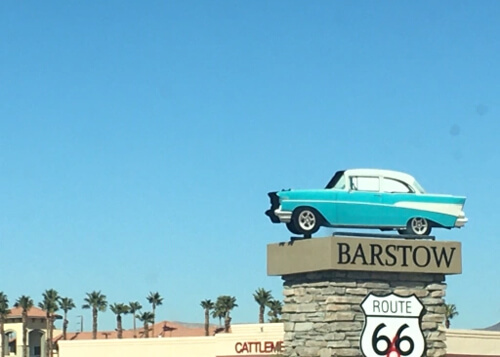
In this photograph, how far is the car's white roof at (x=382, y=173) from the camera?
37312 millimetres

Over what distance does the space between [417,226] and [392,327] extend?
3.46 metres

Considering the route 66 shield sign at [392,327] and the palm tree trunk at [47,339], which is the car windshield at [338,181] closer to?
the route 66 shield sign at [392,327]

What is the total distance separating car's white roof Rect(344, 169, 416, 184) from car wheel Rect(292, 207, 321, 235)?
69.4 inches

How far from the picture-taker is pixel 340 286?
3581 centimetres

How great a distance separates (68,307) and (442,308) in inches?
3583

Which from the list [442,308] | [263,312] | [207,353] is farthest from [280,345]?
[263,312]

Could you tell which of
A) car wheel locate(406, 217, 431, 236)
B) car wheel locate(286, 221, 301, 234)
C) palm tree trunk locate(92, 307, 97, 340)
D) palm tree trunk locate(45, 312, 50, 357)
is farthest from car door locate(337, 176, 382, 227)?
palm tree trunk locate(45, 312, 50, 357)

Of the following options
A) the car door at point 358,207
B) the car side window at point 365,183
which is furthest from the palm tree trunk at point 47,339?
the car door at point 358,207

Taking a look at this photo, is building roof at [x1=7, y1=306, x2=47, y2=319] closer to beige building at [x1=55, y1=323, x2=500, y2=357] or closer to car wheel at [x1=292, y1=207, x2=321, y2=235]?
beige building at [x1=55, y1=323, x2=500, y2=357]

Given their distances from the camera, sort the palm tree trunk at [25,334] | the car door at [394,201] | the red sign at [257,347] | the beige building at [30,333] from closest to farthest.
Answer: the car door at [394,201], the red sign at [257,347], the palm tree trunk at [25,334], the beige building at [30,333]

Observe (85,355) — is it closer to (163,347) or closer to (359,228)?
(163,347)

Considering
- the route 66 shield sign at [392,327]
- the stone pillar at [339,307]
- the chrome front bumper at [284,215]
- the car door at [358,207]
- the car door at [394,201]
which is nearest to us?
the stone pillar at [339,307]

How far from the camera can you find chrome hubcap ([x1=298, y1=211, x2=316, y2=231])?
121 feet

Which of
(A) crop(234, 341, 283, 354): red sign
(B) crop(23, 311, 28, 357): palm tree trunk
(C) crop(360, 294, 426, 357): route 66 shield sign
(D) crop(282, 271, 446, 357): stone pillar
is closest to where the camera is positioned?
(D) crop(282, 271, 446, 357): stone pillar
